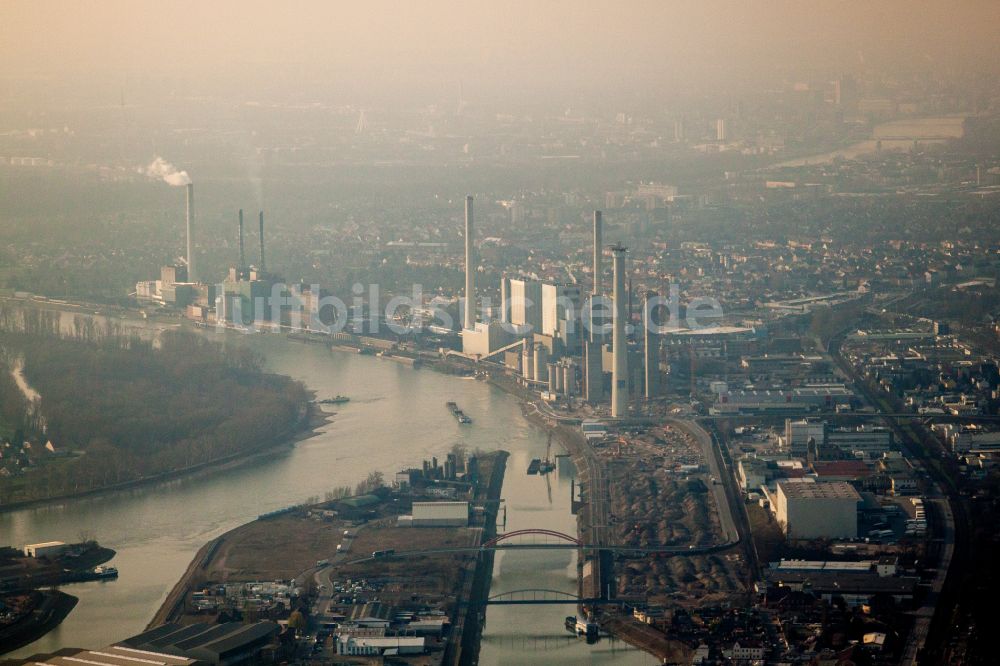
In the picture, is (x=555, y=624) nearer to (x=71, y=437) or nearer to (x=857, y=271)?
(x=71, y=437)

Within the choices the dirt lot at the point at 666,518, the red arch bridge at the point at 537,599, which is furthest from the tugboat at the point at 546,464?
the red arch bridge at the point at 537,599

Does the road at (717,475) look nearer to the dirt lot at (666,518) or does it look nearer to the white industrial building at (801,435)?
the dirt lot at (666,518)

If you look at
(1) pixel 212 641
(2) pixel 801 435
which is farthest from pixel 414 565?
(2) pixel 801 435

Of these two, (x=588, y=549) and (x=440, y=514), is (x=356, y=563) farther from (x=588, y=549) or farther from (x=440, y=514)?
(x=588, y=549)

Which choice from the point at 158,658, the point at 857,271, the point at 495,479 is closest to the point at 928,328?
the point at 857,271

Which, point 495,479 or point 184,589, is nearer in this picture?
point 184,589

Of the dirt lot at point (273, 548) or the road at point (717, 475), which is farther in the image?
the road at point (717, 475)
